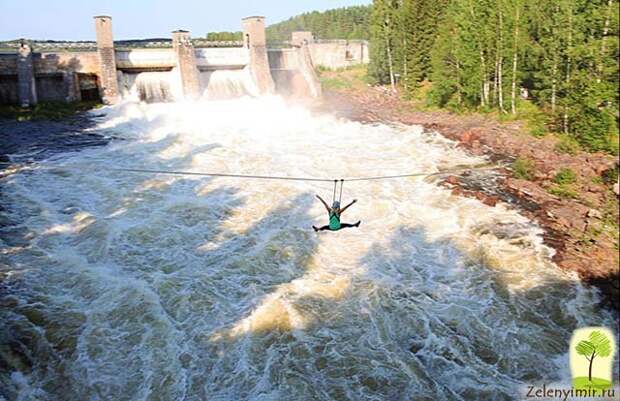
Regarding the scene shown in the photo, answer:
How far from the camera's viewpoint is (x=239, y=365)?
9875mm

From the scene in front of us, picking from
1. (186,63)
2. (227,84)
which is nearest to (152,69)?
(186,63)

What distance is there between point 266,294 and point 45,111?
23695 mm

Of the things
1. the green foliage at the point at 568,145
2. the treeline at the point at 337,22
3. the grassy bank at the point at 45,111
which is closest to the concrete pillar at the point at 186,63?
the grassy bank at the point at 45,111

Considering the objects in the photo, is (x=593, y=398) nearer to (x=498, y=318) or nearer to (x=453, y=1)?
(x=498, y=318)

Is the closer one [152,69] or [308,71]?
[152,69]

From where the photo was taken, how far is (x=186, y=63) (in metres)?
33.4

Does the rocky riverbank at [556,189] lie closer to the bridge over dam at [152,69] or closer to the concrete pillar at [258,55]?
the concrete pillar at [258,55]

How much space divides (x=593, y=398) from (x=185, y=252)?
34.2 ft

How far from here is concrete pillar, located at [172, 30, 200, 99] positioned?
32906 mm

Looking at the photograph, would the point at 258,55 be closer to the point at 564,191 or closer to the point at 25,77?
the point at 25,77

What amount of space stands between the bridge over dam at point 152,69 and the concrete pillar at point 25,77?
5 centimetres

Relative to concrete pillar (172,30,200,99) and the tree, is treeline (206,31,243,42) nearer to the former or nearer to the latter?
concrete pillar (172,30,200,99)

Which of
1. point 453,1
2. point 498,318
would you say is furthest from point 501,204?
point 453,1

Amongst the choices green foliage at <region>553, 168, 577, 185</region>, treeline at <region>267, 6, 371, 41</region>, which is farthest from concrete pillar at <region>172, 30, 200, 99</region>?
treeline at <region>267, 6, 371, 41</region>
